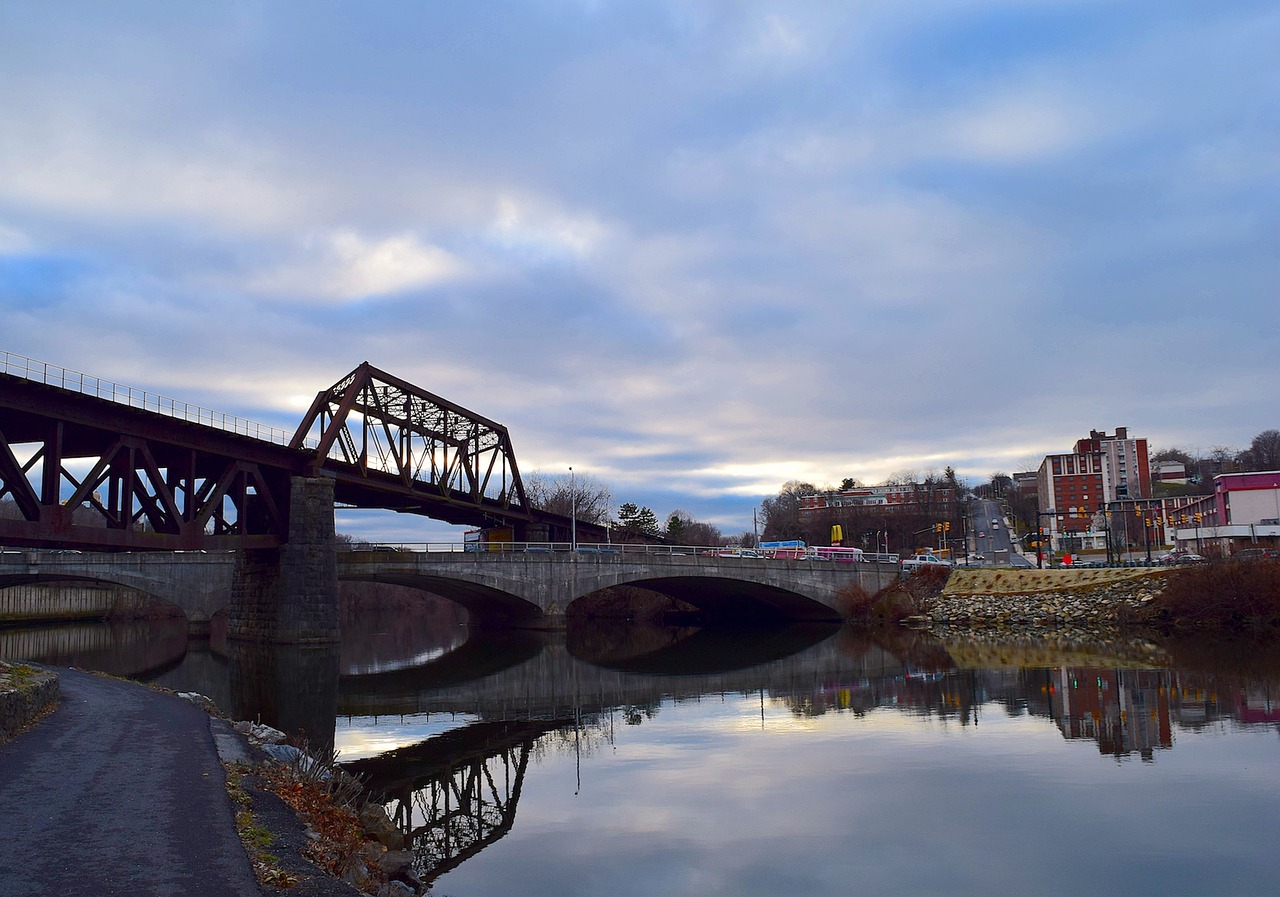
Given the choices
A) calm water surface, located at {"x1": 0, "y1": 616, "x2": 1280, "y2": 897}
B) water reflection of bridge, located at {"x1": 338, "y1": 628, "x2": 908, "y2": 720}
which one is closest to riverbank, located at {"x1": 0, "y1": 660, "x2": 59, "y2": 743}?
calm water surface, located at {"x1": 0, "y1": 616, "x2": 1280, "y2": 897}

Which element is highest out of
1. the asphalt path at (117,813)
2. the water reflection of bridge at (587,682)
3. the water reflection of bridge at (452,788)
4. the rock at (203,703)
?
the asphalt path at (117,813)

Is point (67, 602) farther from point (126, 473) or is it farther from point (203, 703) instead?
point (203, 703)

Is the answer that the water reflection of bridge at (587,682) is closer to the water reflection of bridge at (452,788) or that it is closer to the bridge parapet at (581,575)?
the water reflection of bridge at (452,788)

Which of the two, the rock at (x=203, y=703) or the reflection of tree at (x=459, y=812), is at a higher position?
the rock at (x=203, y=703)

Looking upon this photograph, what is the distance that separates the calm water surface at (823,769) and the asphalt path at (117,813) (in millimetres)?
3834

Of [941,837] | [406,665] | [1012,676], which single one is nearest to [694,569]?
[406,665]

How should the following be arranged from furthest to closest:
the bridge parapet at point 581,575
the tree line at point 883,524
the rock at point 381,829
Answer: the tree line at point 883,524, the bridge parapet at point 581,575, the rock at point 381,829

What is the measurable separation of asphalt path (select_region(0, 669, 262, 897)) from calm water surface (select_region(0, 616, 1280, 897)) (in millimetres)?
3834

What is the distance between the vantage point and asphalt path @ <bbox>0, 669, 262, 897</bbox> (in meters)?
10.1

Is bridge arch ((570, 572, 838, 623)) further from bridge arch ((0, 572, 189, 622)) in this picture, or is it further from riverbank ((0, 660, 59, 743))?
bridge arch ((0, 572, 189, 622))

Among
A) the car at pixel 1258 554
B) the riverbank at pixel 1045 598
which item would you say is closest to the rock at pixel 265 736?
the riverbank at pixel 1045 598

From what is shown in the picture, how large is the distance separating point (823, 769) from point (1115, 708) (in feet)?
43.1

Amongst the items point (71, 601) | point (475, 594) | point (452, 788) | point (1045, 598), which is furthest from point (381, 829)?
point (71, 601)

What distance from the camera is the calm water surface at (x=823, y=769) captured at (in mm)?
14906
